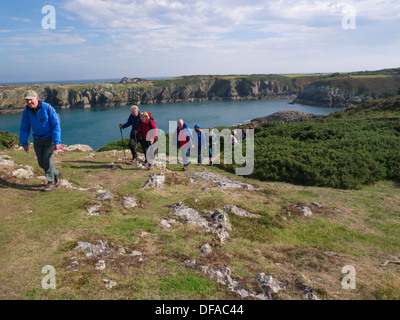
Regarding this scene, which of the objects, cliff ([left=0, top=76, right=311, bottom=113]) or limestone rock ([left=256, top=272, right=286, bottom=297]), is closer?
limestone rock ([left=256, top=272, right=286, bottom=297])

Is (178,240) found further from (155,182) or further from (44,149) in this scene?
(44,149)

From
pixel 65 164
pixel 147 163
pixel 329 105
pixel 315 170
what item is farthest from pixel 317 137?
pixel 329 105

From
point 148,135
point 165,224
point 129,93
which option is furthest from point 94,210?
point 129,93

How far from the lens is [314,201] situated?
1245 centimetres

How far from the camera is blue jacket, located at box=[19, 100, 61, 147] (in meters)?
8.16

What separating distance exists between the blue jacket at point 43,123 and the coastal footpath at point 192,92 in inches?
5061

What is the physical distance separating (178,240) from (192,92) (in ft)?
630

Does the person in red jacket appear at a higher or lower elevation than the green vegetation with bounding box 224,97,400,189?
higher

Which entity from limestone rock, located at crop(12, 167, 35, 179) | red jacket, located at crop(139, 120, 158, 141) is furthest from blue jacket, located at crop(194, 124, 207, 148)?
limestone rock, located at crop(12, 167, 35, 179)

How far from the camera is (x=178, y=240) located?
7176 mm

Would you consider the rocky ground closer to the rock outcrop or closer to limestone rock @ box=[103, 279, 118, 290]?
limestone rock @ box=[103, 279, 118, 290]

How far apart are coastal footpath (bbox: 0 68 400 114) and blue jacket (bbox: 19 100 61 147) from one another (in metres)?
129
